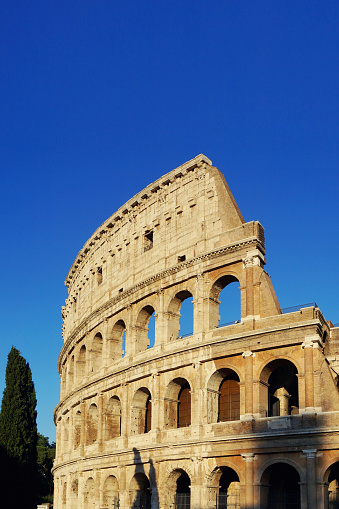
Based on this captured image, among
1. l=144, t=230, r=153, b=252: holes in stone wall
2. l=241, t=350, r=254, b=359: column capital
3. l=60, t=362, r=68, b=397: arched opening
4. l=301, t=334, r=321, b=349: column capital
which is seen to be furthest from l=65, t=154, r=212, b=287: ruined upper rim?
l=301, t=334, r=321, b=349: column capital

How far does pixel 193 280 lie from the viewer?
3041 cm

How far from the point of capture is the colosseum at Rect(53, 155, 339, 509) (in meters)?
24.7

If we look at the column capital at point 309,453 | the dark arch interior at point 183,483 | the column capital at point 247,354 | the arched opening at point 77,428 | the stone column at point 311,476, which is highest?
the column capital at point 247,354

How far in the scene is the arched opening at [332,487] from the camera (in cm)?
2342

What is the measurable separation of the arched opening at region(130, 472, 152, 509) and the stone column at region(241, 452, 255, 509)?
7.22m

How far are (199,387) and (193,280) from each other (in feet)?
17.2

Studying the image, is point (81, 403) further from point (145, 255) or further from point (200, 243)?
point (200, 243)

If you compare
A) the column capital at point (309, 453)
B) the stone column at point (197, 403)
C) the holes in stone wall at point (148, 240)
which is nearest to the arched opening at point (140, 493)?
the stone column at point (197, 403)

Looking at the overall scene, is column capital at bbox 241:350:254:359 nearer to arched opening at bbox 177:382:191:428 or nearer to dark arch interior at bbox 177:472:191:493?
arched opening at bbox 177:382:191:428

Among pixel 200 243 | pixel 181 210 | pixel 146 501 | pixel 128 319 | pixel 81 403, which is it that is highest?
pixel 181 210

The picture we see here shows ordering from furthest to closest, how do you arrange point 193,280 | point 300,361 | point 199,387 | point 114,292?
point 114,292
point 193,280
point 199,387
point 300,361

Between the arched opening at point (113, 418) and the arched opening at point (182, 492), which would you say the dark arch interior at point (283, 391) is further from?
the arched opening at point (113, 418)

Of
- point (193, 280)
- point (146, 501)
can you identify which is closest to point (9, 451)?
point (146, 501)

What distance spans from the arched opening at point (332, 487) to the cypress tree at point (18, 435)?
789 inches
